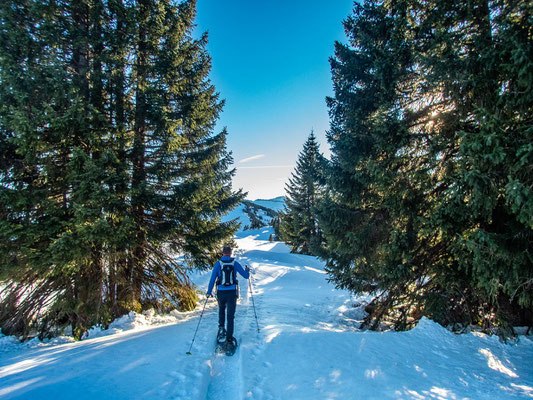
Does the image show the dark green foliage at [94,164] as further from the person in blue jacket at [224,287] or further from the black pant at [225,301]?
the black pant at [225,301]

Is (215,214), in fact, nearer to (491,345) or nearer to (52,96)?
(52,96)

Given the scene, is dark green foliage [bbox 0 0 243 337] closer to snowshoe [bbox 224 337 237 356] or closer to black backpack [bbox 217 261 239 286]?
black backpack [bbox 217 261 239 286]

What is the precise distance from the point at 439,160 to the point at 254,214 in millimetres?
42865

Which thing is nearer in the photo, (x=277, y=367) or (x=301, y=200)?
(x=277, y=367)

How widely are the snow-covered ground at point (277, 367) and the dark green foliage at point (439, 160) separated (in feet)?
4.13

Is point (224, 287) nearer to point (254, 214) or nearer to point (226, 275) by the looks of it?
point (226, 275)

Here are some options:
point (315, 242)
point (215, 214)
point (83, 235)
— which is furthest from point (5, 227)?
point (315, 242)

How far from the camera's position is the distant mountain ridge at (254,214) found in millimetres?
45531

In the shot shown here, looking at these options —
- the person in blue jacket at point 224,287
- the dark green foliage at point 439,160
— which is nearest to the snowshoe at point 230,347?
the person in blue jacket at point 224,287

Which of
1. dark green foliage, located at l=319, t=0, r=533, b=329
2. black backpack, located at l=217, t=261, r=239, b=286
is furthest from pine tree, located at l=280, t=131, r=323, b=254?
black backpack, located at l=217, t=261, r=239, b=286

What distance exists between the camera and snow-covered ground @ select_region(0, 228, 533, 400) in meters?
3.30

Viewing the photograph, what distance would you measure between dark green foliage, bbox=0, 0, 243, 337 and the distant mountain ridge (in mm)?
3247

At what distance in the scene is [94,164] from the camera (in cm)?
597

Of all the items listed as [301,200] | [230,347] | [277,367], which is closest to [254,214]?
[301,200]
